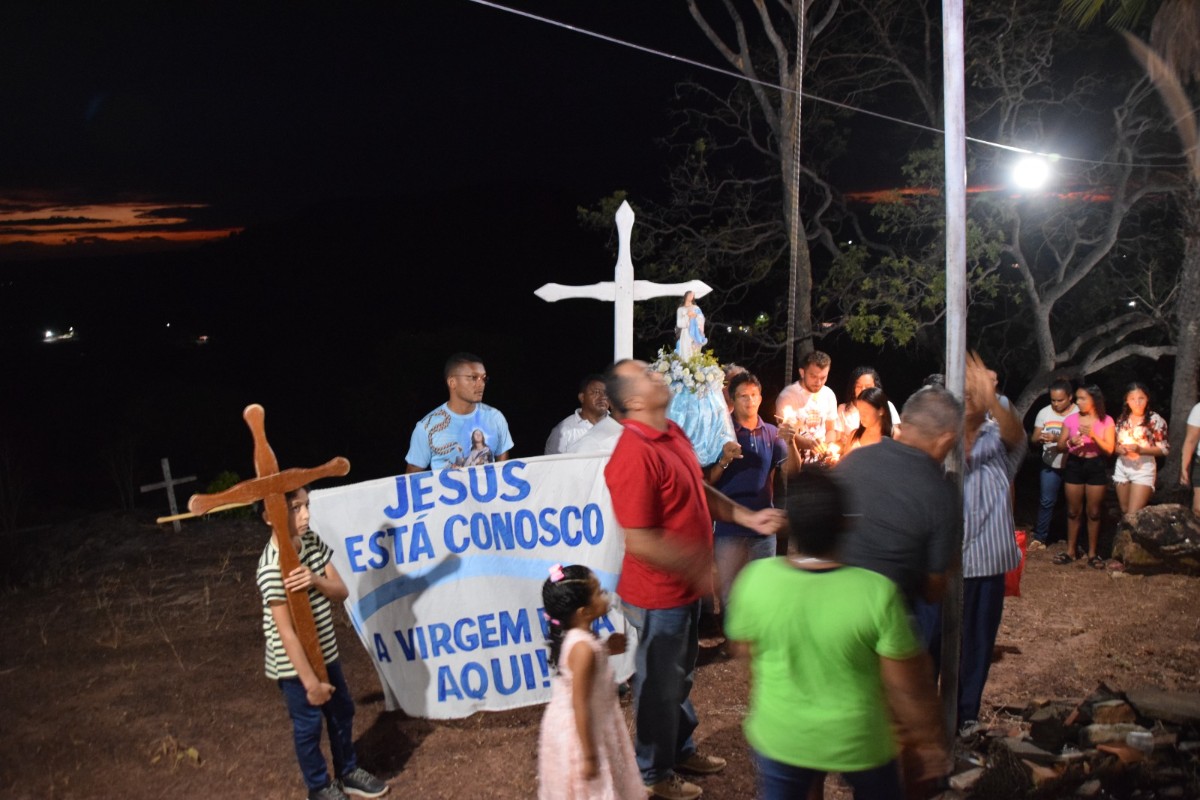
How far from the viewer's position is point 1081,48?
14148 mm

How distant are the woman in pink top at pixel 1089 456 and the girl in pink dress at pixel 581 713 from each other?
6584mm

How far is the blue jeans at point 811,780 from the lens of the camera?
2893 millimetres

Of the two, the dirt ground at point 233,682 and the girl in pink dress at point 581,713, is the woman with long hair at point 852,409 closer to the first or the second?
the dirt ground at point 233,682

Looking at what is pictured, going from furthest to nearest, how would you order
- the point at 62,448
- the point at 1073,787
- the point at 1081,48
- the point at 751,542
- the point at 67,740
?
the point at 62,448 < the point at 1081,48 < the point at 751,542 < the point at 67,740 < the point at 1073,787

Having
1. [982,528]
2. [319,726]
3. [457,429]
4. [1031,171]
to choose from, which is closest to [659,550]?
→ [319,726]

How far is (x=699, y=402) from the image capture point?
20.9 ft

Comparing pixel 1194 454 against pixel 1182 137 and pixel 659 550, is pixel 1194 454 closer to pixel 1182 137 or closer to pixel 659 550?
pixel 1182 137

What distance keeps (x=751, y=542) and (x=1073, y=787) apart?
241 cm

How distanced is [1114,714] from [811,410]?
3262mm

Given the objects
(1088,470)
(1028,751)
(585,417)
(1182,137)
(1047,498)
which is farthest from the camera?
(1182,137)

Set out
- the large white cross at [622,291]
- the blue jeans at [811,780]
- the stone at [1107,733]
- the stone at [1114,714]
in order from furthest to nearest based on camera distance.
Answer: the large white cross at [622,291] < the stone at [1114,714] < the stone at [1107,733] < the blue jeans at [811,780]

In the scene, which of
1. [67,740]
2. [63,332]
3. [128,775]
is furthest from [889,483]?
[63,332]

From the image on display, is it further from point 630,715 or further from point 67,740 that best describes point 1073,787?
point 67,740

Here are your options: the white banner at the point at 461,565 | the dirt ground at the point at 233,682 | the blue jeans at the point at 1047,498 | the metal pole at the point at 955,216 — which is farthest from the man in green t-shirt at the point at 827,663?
the blue jeans at the point at 1047,498
